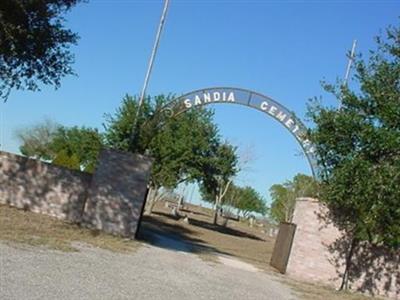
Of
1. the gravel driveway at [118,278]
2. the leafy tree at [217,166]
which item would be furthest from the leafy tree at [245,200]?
the gravel driveway at [118,278]

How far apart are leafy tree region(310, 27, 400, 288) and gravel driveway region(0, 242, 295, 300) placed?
10.6 ft

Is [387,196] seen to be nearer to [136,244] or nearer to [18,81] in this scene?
[136,244]

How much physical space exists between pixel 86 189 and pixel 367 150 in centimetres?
917

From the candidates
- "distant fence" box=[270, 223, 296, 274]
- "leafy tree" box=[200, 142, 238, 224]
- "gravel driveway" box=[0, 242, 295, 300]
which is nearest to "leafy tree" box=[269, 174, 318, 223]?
"leafy tree" box=[200, 142, 238, 224]

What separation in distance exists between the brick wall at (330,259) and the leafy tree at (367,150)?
2.49 ft

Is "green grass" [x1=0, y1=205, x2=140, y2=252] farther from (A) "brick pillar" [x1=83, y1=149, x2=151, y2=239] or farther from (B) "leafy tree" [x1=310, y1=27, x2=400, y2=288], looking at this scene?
→ (B) "leafy tree" [x1=310, y1=27, x2=400, y2=288]

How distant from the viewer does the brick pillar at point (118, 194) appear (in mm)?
20047

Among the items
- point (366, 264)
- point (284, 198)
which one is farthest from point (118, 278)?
point (284, 198)

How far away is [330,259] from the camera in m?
19.7

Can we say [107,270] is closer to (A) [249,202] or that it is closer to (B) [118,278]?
(B) [118,278]

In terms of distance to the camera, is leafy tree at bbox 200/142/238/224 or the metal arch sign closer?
the metal arch sign

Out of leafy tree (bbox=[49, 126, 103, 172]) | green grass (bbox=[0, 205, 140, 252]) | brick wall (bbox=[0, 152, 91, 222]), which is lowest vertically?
green grass (bbox=[0, 205, 140, 252])

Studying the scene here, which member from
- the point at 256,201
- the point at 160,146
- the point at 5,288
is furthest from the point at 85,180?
the point at 256,201

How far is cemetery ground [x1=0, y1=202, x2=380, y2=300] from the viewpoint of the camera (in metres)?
9.05
